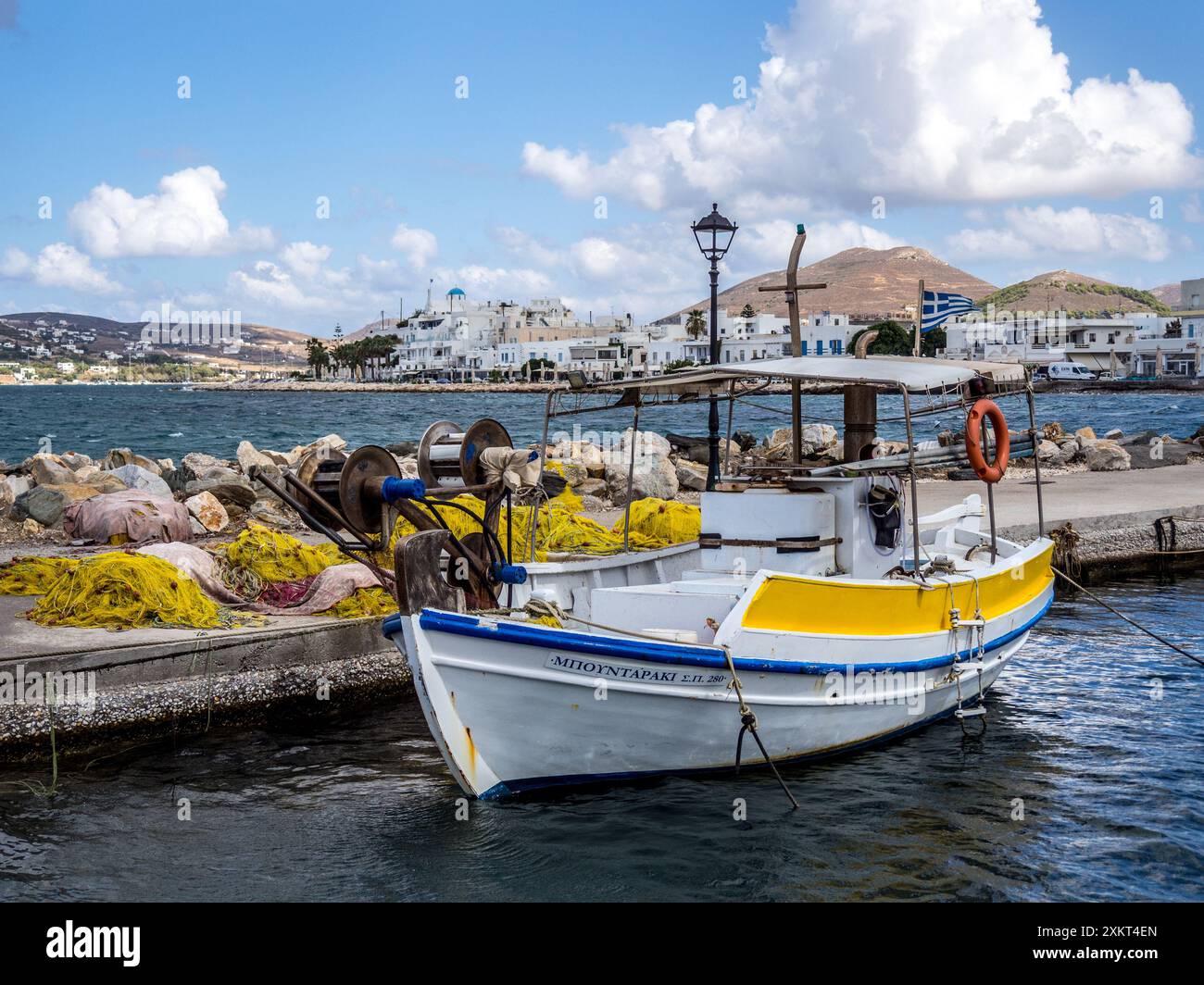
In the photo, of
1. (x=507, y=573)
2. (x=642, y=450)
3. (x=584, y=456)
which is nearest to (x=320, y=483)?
(x=507, y=573)

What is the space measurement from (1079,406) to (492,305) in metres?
105

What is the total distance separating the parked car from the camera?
11156 centimetres

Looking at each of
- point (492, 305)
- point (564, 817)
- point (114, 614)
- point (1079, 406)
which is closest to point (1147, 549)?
point (564, 817)

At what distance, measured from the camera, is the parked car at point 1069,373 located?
112 metres

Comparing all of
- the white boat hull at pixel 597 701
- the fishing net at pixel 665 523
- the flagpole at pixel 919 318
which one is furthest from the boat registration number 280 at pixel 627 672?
the fishing net at pixel 665 523

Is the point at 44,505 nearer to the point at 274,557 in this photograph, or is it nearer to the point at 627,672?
the point at 274,557

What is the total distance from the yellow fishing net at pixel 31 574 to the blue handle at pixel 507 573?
14.9 feet

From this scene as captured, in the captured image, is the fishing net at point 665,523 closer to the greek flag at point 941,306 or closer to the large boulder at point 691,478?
the greek flag at point 941,306

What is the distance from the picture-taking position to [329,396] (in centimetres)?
15538

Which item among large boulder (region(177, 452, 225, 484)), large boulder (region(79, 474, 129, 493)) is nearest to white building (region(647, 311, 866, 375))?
large boulder (region(177, 452, 225, 484))

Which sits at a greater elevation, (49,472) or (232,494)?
(49,472)

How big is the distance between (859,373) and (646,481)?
11.5 meters

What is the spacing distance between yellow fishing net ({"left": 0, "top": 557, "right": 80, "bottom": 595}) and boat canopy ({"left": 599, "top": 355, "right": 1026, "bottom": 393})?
615cm

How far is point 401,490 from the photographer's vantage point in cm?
828
